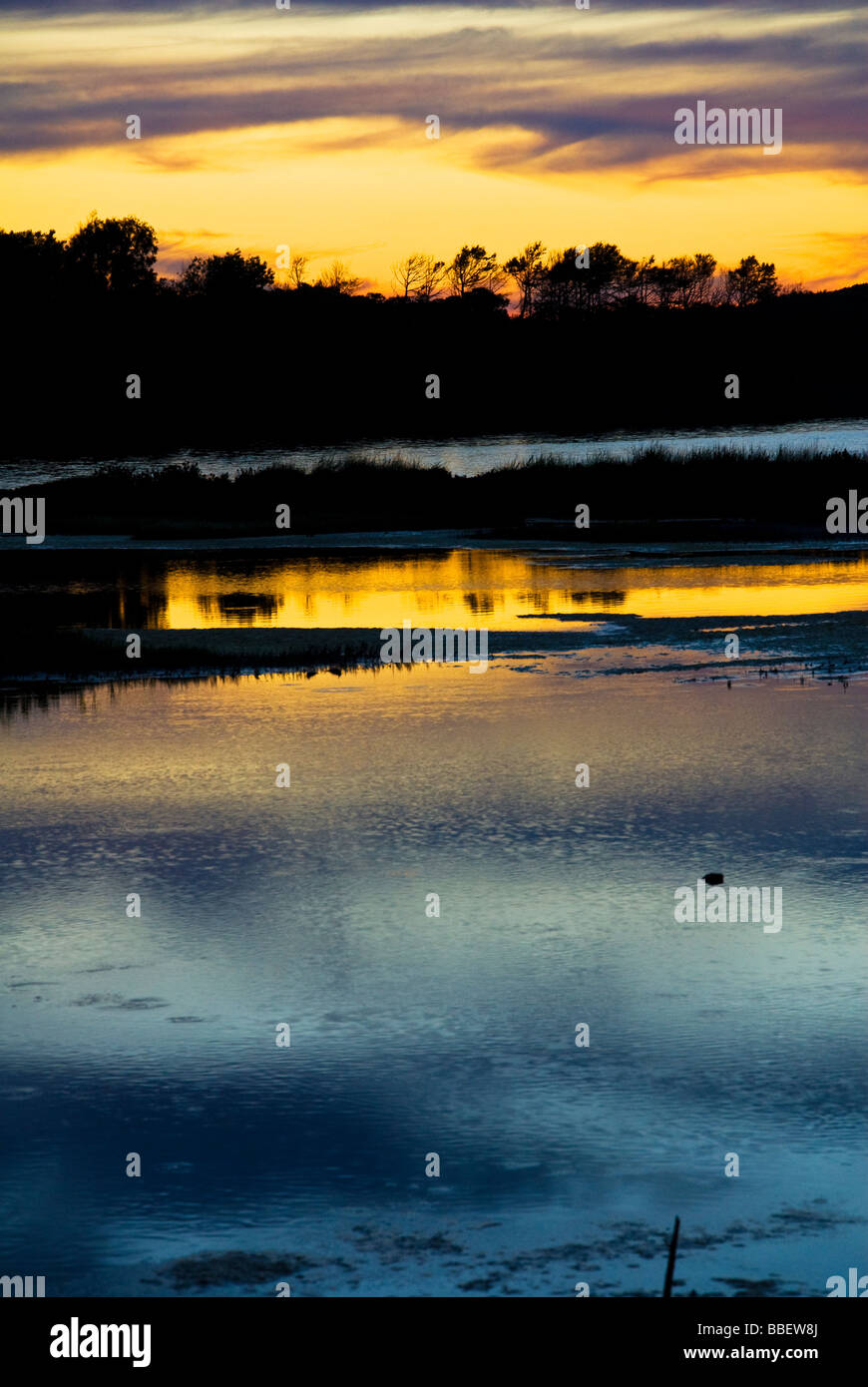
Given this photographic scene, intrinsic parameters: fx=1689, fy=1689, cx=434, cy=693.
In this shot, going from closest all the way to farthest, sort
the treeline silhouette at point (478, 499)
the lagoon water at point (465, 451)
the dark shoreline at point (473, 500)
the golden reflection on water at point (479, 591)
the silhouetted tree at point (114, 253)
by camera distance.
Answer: the golden reflection on water at point (479, 591), the dark shoreline at point (473, 500), the treeline silhouette at point (478, 499), the lagoon water at point (465, 451), the silhouetted tree at point (114, 253)

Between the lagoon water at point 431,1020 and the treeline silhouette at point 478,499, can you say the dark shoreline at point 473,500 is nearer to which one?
the treeline silhouette at point 478,499

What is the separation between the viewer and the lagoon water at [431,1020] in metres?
6.09

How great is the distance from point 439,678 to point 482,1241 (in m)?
13.6

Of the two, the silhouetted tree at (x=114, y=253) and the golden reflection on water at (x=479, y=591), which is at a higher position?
the silhouetted tree at (x=114, y=253)

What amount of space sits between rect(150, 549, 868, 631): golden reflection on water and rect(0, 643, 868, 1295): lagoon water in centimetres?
1125

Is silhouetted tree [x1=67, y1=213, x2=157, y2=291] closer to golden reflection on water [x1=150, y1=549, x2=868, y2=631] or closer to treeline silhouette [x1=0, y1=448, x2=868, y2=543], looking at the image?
treeline silhouette [x1=0, y1=448, x2=868, y2=543]

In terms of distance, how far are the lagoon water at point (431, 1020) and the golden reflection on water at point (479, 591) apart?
1125 cm

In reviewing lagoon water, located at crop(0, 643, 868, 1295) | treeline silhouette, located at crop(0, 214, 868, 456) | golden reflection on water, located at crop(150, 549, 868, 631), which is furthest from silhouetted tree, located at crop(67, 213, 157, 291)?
lagoon water, located at crop(0, 643, 868, 1295)

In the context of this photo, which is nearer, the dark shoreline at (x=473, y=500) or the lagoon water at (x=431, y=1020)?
the lagoon water at (x=431, y=1020)

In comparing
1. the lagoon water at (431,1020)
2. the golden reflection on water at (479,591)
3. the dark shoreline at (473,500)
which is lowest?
the lagoon water at (431,1020)

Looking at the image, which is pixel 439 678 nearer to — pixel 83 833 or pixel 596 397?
pixel 83 833

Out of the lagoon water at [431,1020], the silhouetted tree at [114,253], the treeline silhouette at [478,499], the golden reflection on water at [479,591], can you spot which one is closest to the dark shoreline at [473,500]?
the treeline silhouette at [478,499]

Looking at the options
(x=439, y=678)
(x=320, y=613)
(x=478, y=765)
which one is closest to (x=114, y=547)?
(x=320, y=613)

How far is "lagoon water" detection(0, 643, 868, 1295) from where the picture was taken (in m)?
6.09
